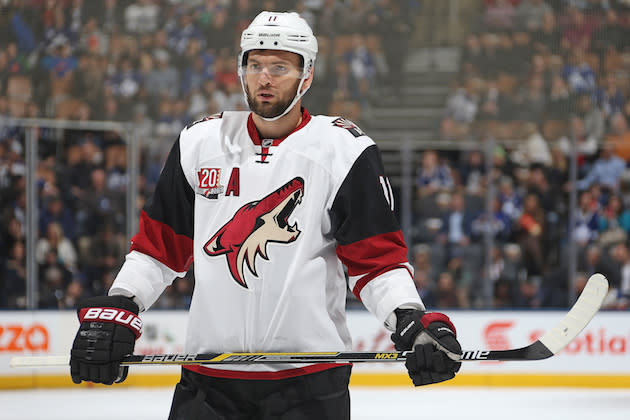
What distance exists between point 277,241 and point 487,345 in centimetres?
493

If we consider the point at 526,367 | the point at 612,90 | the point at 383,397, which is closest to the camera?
the point at 383,397

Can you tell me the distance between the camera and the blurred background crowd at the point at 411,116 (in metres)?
6.54

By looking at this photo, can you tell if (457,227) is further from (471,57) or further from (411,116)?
(471,57)

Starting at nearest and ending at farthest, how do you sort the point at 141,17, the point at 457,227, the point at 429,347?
the point at 429,347
the point at 457,227
the point at 141,17

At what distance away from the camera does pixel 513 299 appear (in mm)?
6793

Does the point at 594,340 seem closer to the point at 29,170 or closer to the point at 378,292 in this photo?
the point at 29,170

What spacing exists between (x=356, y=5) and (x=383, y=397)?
3.74 metres

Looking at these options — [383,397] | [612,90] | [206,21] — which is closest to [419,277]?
[383,397]

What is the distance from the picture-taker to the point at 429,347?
1.75 m

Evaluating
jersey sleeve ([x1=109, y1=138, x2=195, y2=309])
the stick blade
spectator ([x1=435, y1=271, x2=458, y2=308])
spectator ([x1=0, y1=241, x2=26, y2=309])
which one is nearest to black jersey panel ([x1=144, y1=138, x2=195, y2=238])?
jersey sleeve ([x1=109, y1=138, x2=195, y2=309])

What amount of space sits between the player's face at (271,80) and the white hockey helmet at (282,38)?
0.01 m

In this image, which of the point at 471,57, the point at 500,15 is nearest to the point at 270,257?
the point at 471,57

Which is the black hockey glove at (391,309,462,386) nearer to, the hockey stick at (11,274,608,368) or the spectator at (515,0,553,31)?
the hockey stick at (11,274,608,368)

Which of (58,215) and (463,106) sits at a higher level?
(463,106)
